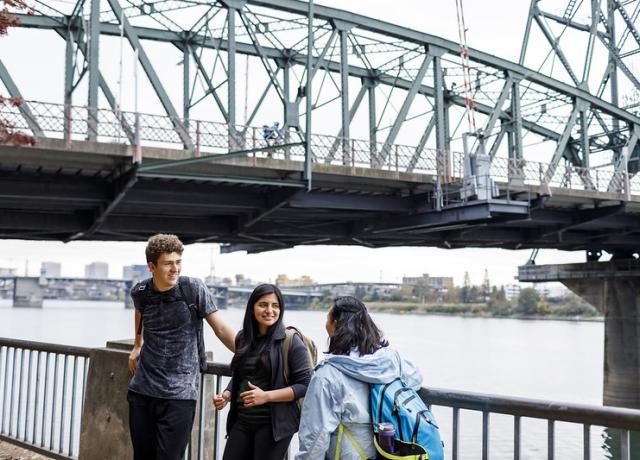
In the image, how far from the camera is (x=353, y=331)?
3568 mm

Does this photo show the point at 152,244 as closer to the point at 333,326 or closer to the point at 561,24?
the point at 333,326

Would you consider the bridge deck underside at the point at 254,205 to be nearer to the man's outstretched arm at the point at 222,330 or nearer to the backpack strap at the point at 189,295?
the backpack strap at the point at 189,295

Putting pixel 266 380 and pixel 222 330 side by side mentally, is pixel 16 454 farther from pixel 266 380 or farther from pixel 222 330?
pixel 266 380

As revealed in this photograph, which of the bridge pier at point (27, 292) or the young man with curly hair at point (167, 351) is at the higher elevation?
the young man with curly hair at point (167, 351)

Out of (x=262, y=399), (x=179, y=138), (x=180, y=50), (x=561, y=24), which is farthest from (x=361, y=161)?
(x=561, y=24)

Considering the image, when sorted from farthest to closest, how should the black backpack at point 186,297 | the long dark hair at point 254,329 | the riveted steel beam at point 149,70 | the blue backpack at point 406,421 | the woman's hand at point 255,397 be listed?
the riveted steel beam at point 149,70 → the black backpack at point 186,297 → the long dark hair at point 254,329 → the woman's hand at point 255,397 → the blue backpack at point 406,421

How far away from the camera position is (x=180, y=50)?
35.1m

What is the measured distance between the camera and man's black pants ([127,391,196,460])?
4.25 m

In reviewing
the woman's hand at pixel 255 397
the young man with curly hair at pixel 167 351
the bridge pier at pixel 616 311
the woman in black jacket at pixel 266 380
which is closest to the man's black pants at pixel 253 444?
the woman in black jacket at pixel 266 380

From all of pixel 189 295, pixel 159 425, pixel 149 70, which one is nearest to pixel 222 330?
pixel 189 295

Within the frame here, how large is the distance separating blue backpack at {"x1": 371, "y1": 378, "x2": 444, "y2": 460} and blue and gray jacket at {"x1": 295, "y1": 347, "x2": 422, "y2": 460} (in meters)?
0.05

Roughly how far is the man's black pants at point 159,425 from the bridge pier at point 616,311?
3536cm

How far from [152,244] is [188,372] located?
2.58 feet

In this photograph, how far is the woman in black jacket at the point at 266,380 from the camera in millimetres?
4016
